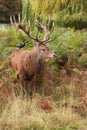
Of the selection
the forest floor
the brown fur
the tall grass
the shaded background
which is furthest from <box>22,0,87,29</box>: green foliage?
the shaded background

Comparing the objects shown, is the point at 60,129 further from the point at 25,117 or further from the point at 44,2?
the point at 44,2

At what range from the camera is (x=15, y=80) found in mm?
11070

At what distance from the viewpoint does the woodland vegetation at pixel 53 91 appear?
900cm

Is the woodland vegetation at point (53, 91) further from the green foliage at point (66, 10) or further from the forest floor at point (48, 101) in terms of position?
the green foliage at point (66, 10)

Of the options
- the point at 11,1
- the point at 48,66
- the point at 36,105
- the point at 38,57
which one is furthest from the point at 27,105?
the point at 11,1

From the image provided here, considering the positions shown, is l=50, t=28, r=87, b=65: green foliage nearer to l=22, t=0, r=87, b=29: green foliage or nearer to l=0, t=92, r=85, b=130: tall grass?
l=0, t=92, r=85, b=130: tall grass

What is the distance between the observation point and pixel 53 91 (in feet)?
36.4

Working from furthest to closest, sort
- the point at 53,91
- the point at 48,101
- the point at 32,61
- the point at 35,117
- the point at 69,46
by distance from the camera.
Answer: the point at 69,46, the point at 53,91, the point at 32,61, the point at 48,101, the point at 35,117

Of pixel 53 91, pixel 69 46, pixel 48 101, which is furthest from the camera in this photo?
pixel 69 46

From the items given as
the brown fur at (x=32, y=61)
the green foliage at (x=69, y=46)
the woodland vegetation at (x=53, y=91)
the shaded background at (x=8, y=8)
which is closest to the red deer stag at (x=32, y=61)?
the brown fur at (x=32, y=61)

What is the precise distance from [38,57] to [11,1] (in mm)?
36065

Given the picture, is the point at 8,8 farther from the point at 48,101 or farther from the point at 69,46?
the point at 48,101

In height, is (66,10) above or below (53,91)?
above

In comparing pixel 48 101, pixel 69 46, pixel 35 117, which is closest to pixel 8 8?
pixel 69 46
